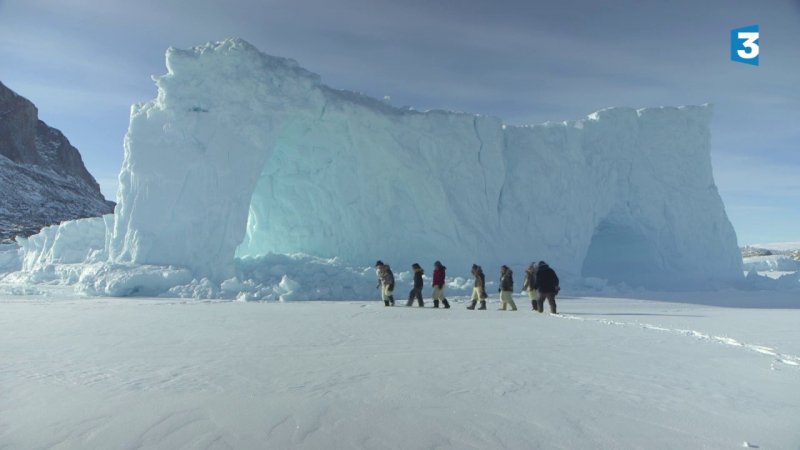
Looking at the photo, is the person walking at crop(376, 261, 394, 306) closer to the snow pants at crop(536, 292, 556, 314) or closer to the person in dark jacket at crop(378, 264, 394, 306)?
the person in dark jacket at crop(378, 264, 394, 306)

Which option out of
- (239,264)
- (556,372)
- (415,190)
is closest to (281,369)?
(556,372)

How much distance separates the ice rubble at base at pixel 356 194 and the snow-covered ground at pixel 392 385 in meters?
6.57

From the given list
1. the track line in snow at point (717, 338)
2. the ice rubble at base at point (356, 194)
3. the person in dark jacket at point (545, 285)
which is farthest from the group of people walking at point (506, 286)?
the ice rubble at base at point (356, 194)

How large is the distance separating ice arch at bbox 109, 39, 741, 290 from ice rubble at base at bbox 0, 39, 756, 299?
1.8 inches

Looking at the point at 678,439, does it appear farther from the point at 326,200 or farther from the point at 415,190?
the point at 326,200

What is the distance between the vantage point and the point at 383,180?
58.2 feet

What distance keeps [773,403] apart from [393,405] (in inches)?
99.5

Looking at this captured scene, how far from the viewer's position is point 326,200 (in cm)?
1859

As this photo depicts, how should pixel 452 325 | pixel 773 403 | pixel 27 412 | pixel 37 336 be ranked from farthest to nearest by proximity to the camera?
pixel 452 325
pixel 37 336
pixel 773 403
pixel 27 412

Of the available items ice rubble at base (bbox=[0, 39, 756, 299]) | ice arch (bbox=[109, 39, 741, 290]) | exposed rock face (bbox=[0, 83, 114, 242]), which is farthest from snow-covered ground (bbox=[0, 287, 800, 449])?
exposed rock face (bbox=[0, 83, 114, 242])

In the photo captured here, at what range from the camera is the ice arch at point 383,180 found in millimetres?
14594

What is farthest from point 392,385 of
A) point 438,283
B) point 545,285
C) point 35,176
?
point 35,176

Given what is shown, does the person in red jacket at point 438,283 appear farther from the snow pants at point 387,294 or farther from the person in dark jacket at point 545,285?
the person in dark jacket at point 545,285

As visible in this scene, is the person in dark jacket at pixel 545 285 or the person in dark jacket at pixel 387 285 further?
the person in dark jacket at pixel 387 285
